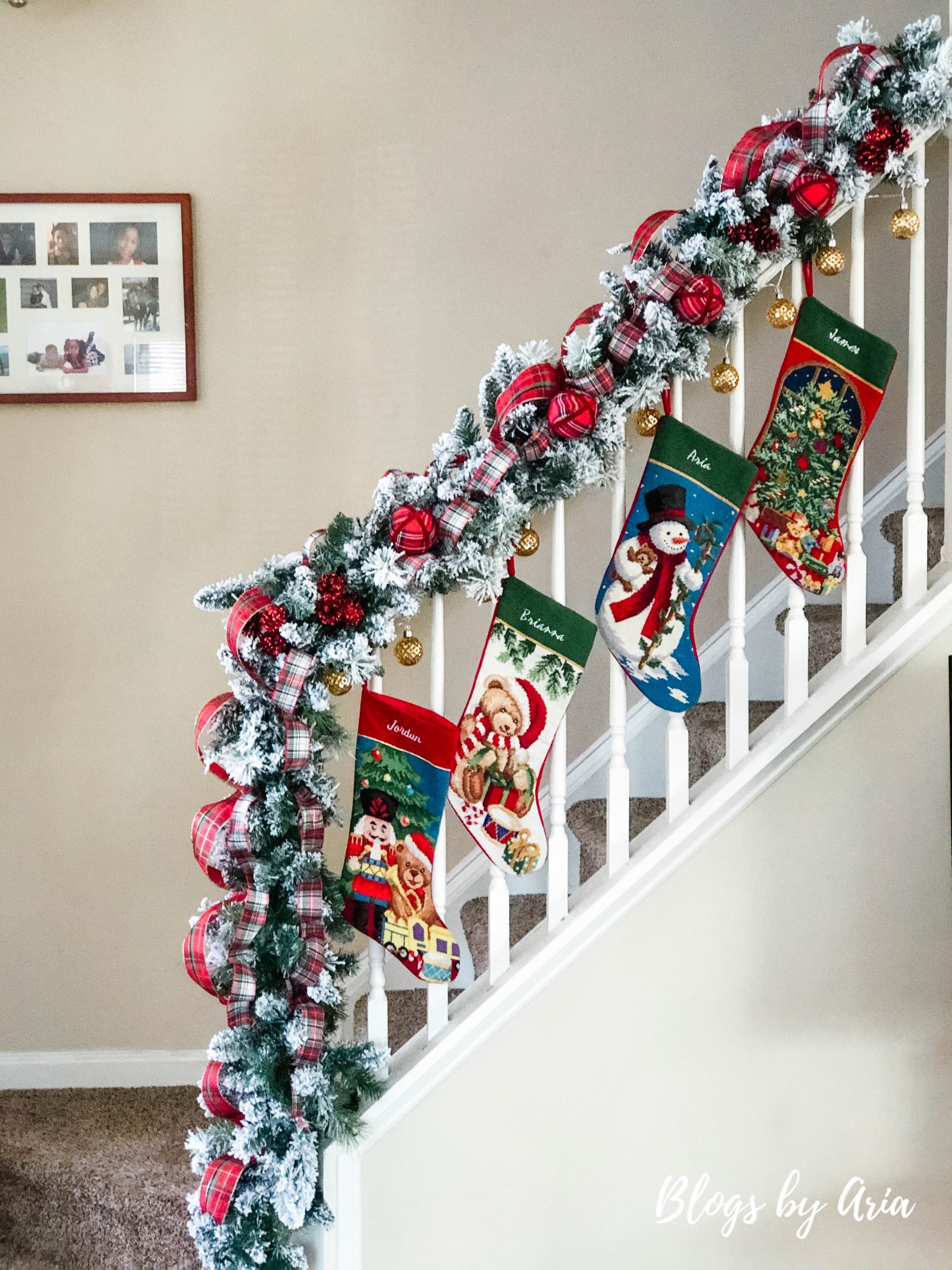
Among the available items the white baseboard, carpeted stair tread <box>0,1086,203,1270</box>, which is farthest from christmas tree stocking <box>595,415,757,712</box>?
the white baseboard

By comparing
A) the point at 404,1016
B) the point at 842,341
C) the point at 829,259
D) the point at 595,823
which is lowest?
the point at 404,1016

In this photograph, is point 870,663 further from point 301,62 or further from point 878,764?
point 301,62

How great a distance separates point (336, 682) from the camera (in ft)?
4.64

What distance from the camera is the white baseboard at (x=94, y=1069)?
92.7 inches

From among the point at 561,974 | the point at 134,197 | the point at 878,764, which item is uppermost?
the point at 134,197

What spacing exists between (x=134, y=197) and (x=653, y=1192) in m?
2.22

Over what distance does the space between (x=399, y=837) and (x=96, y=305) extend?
156 centimetres

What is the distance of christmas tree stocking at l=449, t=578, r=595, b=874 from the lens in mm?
1447

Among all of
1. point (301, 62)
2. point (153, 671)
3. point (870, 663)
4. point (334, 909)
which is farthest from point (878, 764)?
point (301, 62)

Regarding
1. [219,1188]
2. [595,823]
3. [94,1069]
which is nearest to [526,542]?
[595,823]

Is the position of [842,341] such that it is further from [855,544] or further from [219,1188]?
[219,1188]

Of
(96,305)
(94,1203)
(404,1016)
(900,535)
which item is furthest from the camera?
(96,305)

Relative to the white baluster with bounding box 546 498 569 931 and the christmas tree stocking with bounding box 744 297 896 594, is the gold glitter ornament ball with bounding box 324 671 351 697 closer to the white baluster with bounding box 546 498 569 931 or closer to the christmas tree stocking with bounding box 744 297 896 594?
the white baluster with bounding box 546 498 569 931

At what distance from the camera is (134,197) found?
7.50 ft
